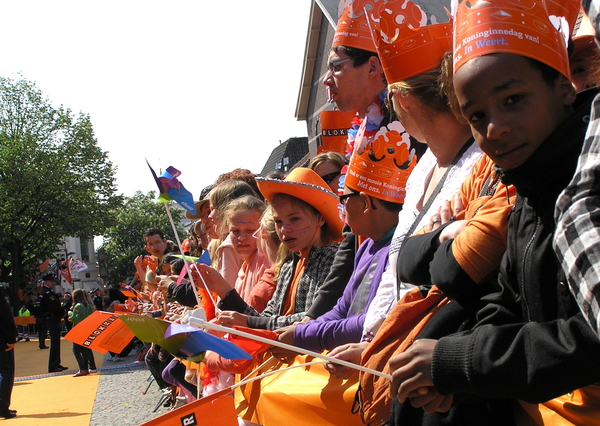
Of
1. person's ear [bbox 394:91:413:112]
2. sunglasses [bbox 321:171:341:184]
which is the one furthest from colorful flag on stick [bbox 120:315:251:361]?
sunglasses [bbox 321:171:341:184]

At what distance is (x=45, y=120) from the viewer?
41188 millimetres

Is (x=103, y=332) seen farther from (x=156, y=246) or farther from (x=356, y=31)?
(x=156, y=246)

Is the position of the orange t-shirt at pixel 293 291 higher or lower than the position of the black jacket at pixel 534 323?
lower

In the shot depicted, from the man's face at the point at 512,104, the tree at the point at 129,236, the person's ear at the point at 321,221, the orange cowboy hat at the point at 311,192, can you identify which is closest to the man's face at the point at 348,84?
the orange cowboy hat at the point at 311,192

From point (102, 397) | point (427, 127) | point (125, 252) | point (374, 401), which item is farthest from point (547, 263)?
point (125, 252)

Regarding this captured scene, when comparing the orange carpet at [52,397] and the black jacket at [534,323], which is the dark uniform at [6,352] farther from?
the black jacket at [534,323]

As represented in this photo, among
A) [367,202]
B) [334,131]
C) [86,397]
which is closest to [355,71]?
[367,202]

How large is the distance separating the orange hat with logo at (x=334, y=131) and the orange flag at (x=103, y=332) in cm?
341

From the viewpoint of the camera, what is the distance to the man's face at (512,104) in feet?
4.66

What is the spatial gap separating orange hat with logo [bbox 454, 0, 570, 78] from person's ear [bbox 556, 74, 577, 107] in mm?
14

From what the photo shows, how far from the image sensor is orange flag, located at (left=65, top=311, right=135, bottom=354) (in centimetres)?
227

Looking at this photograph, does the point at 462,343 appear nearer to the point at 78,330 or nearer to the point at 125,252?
the point at 78,330

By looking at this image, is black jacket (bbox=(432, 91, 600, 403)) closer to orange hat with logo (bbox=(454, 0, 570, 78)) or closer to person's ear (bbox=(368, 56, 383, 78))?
orange hat with logo (bbox=(454, 0, 570, 78))

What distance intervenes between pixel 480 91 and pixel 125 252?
7377 centimetres
